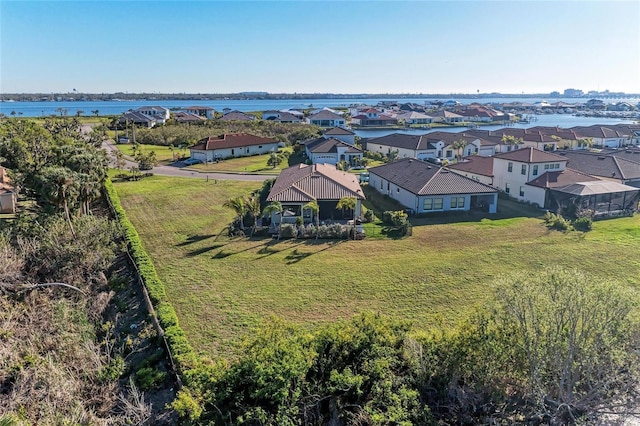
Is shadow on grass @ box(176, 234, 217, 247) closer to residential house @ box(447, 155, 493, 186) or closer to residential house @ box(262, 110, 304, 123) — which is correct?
residential house @ box(447, 155, 493, 186)

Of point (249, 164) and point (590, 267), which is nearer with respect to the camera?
point (590, 267)

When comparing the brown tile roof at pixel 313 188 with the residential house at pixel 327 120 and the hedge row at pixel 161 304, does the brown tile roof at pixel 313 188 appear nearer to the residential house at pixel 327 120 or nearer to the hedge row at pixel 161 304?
the hedge row at pixel 161 304

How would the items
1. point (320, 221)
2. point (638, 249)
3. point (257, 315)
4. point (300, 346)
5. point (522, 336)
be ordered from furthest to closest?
1. point (320, 221)
2. point (638, 249)
3. point (257, 315)
4. point (300, 346)
5. point (522, 336)

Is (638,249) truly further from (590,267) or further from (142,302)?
(142,302)

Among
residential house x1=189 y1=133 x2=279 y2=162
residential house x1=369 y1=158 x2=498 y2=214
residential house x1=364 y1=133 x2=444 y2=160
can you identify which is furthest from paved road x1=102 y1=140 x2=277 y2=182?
residential house x1=364 y1=133 x2=444 y2=160

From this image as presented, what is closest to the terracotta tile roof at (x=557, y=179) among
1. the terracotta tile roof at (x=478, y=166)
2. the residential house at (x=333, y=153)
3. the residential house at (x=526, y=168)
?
the residential house at (x=526, y=168)

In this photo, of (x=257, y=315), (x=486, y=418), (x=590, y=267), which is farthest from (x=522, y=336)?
(x=590, y=267)
